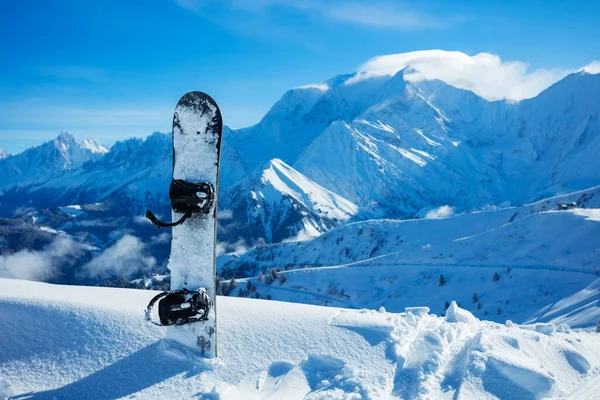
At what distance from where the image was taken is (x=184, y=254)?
285 inches

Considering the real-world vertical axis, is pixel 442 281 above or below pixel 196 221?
below

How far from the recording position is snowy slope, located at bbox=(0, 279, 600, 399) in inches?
247

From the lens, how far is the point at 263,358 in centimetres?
726

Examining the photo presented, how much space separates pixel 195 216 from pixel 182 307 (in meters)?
1.62

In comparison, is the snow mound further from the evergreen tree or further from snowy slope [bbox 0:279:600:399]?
the evergreen tree

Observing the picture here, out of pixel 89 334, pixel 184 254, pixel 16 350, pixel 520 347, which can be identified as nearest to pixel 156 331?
pixel 89 334

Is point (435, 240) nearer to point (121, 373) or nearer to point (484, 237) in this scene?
point (484, 237)

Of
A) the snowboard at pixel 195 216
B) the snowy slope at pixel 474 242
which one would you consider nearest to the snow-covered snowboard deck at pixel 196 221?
the snowboard at pixel 195 216

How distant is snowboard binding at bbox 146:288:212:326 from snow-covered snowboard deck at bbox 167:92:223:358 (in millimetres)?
264

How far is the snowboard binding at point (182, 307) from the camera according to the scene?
641 centimetres

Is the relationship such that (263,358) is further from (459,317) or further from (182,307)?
(459,317)

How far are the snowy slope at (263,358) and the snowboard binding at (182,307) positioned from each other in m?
0.81

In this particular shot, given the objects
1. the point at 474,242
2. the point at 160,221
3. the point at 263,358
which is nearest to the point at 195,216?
the point at 160,221

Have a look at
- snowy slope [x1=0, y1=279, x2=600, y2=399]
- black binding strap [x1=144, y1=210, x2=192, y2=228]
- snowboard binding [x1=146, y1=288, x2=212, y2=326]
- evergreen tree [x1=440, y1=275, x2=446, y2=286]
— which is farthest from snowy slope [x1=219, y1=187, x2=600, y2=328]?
black binding strap [x1=144, y1=210, x2=192, y2=228]
